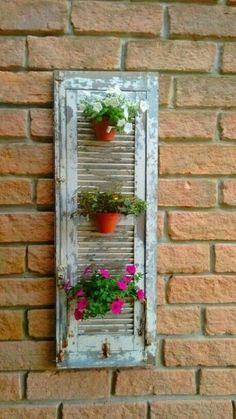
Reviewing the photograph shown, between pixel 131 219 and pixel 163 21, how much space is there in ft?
1.97

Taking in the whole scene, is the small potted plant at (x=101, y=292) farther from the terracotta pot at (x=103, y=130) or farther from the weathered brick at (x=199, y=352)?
the terracotta pot at (x=103, y=130)

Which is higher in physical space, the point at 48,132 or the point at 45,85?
the point at 45,85

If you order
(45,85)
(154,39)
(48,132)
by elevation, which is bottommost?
(48,132)

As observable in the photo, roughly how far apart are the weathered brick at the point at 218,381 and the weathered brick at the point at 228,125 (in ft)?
2.39

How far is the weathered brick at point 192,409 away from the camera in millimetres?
1287

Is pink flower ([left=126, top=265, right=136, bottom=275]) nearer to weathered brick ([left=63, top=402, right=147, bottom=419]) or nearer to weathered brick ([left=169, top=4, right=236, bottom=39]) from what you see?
weathered brick ([left=63, top=402, right=147, bottom=419])

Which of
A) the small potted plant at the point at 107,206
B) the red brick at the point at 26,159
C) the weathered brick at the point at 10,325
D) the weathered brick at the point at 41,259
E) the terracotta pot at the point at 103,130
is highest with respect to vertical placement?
the terracotta pot at the point at 103,130

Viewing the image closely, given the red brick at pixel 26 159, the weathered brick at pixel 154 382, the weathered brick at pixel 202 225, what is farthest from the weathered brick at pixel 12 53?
the weathered brick at pixel 154 382

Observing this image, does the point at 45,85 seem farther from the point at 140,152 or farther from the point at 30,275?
the point at 30,275

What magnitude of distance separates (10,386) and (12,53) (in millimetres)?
995

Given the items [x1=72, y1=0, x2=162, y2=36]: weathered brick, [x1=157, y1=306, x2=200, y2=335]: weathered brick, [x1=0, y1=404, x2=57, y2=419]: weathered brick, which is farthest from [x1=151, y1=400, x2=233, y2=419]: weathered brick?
[x1=72, y1=0, x2=162, y2=36]: weathered brick

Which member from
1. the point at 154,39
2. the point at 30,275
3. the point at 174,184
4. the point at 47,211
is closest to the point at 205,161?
the point at 174,184

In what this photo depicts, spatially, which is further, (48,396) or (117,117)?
(48,396)

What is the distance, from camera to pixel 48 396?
1268mm
